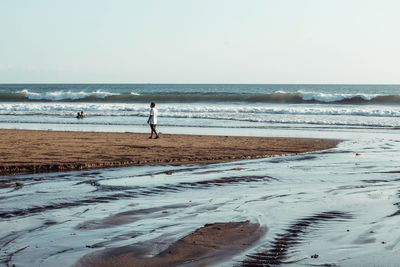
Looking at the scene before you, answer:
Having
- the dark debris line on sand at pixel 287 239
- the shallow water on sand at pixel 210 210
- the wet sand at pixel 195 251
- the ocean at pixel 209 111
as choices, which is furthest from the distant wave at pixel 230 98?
the wet sand at pixel 195 251

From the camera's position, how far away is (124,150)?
45.1 ft

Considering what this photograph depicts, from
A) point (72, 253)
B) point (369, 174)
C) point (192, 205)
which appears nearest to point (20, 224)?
point (72, 253)

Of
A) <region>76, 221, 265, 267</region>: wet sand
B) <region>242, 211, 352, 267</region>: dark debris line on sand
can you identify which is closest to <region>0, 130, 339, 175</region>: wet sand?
<region>242, 211, 352, 267</region>: dark debris line on sand

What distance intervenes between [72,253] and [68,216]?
61.8 inches

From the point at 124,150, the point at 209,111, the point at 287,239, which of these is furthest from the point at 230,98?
the point at 287,239

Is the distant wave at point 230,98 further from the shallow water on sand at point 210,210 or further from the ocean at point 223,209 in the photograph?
the shallow water on sand at point 210,210

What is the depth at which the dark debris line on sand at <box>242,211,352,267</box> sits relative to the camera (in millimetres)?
4656

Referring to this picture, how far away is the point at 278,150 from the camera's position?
14.5 m

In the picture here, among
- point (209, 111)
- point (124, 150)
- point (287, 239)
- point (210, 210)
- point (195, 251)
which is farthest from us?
point (209, 111)

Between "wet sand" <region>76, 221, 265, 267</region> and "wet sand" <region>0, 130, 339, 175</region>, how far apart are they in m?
5.88

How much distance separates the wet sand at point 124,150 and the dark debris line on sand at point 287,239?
18.9 feet

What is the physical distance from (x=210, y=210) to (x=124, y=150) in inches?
291

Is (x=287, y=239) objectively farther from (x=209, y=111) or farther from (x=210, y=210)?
(x=209, y=111)

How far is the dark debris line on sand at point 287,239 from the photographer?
183 inches
